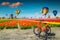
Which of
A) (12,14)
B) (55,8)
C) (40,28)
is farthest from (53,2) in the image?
(12,14)

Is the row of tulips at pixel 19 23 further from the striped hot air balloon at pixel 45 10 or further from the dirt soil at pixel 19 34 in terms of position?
the striped hot air balloon at pixel 45 10

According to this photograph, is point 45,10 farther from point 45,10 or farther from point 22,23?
point 22,23

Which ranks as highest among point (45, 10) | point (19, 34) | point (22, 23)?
point (45, 10)

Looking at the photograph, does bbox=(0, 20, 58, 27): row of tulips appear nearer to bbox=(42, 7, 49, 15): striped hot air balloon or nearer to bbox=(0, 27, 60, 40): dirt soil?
bbox=(0, 27, 60, 40): dirt soil

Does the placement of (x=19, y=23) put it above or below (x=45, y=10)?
below

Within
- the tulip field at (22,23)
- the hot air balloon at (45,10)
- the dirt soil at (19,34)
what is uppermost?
the hot air balloon at (45,10)

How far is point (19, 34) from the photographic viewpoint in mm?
3379

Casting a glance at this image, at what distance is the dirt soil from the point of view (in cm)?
334

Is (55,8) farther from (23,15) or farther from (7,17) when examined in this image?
(7,17)

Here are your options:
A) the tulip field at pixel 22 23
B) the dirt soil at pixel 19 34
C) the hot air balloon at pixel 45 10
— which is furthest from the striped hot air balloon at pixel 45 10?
the dirt soil at pixel 19 34

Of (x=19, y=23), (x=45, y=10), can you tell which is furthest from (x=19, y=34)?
(x=45, y=10)

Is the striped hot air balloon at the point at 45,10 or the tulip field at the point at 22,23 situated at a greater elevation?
the striped hot air balloon at the point at 45,10

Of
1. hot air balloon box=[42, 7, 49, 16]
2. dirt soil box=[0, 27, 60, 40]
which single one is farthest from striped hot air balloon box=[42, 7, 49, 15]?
dirt soil box=[0, 27, 60, 40]

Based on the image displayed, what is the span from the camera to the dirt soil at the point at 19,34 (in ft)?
11.0
